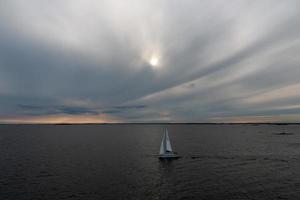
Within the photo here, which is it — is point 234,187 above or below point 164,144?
below

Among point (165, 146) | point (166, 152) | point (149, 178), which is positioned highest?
point (165, 146)

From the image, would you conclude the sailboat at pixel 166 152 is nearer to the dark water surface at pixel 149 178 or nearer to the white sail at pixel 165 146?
the white sail at pixel 165 146

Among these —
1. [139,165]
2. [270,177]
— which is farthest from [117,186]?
[270,177]

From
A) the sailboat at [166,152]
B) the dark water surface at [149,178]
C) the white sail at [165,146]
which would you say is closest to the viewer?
the dark water surface at [149,178]

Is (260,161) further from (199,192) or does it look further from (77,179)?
(77,179)

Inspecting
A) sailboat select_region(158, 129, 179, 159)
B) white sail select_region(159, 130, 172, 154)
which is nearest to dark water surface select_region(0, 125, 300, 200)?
sailboat select_region(158, 129, 179, 159)

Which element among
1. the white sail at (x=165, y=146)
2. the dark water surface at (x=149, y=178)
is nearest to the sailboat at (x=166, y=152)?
the white sail at (x=165, y=146)

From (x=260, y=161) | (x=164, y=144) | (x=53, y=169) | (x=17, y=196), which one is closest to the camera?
(x=17, y=196)

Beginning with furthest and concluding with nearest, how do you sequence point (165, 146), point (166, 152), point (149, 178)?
1. point (165, 146)
2. point (166, 152)
3. point (149, 178)

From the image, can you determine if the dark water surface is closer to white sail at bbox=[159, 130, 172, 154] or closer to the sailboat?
the sailboat

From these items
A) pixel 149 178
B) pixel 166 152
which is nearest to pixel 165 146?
pixel 166 152

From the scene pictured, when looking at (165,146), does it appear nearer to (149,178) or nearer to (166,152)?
(166,152)
